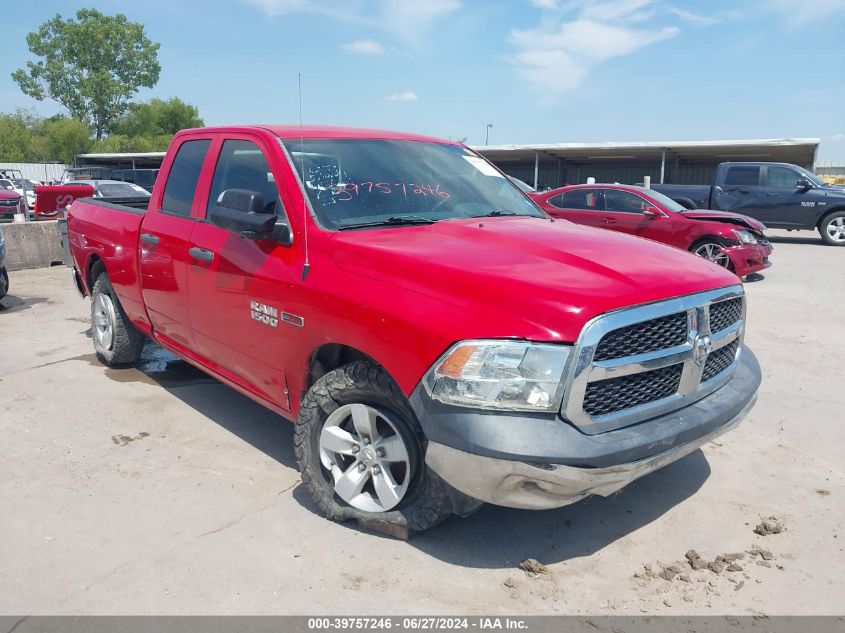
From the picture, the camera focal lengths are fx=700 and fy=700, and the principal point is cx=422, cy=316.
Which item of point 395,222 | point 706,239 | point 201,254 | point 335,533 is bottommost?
point 335,533

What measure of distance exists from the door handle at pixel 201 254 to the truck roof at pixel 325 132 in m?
0.76

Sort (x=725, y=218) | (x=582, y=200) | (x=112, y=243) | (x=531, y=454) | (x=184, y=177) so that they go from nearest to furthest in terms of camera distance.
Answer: (x=531, y=454) → (x=184, y=177) → (x=112, y=243) → (x=725, y=218) → (x=582, y=200)

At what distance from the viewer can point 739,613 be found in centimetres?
275

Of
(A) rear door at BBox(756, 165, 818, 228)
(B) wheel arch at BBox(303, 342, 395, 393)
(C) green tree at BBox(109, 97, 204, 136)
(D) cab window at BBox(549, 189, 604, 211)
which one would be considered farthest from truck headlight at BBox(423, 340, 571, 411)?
(C) green tree at BBox(109, 97, 204, 136)

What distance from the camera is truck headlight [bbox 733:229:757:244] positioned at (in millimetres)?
10716

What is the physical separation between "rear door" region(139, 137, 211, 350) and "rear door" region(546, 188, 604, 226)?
8427mm

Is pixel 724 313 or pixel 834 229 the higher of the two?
pixel 724 313

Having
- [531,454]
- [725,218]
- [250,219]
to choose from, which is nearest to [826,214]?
[725,218]

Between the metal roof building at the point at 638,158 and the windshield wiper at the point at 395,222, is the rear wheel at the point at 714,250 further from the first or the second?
the metal roof building at the point at 638,158

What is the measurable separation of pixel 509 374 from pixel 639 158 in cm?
3392

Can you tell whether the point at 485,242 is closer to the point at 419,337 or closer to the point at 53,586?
the point at 419,337

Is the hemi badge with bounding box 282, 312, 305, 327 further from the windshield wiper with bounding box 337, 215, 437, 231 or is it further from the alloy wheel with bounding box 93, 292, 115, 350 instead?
the alloy wheel with bounding box 93, 292, 115, 350

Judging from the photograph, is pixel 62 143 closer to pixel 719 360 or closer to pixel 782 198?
pixel 782 198

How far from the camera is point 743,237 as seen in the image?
424 inches
